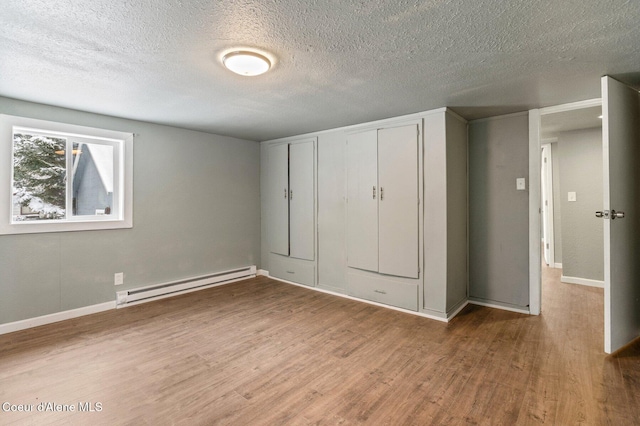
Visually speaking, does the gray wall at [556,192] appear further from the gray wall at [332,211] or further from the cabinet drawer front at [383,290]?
the gray wall at [332,211]

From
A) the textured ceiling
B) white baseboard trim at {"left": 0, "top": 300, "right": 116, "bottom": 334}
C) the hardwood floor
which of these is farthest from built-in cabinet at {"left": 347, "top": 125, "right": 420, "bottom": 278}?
white baseboard trim at {"left": 0, "top": 300, "right": 116, "bottom": 334}

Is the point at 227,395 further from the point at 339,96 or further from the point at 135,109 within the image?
the point at 135,109

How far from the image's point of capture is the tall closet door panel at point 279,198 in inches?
184

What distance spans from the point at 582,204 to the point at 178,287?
561cm

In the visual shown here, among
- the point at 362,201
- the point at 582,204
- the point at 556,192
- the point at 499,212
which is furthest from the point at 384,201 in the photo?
the point at 556,192

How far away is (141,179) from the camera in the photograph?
3.76 meters

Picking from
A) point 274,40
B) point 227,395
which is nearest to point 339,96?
point 274,40

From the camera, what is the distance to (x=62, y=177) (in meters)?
3.26

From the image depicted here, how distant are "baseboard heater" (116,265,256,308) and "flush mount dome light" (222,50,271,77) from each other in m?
2.93

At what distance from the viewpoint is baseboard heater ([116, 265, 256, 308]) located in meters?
3.60

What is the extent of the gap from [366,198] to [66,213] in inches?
131

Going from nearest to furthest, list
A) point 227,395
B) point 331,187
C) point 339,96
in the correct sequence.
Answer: point 227,395 → point 339,96 → point 331,187

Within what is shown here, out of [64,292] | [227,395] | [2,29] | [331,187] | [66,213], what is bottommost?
[227,395]

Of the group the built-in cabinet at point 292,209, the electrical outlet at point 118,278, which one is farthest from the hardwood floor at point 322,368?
the built-in cabinet at point 292,209
